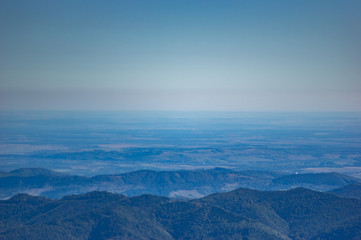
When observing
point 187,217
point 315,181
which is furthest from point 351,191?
point 187,217

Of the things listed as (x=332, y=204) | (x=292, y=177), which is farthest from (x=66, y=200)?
(x=292, y=177)

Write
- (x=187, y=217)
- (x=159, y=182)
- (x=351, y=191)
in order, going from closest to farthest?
(x=187, y=217) → (x=351, y=191) → (x=159, y=182)

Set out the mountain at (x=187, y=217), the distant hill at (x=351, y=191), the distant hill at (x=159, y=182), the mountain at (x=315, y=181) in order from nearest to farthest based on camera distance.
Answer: the mountain at (x=187, y=217) → the distant hill at (x=351, y=191) → the distant hill at (x=159, y=182) → the mountain at (x=315, y=181)

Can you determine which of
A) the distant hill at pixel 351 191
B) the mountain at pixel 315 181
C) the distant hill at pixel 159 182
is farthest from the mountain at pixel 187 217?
the mountain at pixel 315 181

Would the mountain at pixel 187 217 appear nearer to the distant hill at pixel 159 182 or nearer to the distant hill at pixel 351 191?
the distant hill at pixel 351 191

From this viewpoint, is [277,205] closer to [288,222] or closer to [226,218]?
[288,222]

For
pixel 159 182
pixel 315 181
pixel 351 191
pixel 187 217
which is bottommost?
pixel 159 182

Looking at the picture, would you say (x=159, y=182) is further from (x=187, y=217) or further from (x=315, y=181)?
(x=187, y=217)
